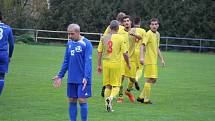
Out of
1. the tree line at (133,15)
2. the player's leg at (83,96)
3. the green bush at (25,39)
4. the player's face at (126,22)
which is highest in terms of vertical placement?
the tree line at (133,15)

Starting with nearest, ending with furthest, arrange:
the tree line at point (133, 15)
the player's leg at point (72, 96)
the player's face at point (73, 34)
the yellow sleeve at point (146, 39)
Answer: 1. the player's face at point (73, 34)
2. the player's leg at point (72, 96)
3. the yellow sleeve at point (146, 39)
4. the tree line at point (133, 15)

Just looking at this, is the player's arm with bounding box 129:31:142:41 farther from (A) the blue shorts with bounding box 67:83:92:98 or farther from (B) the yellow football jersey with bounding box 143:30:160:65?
(A) the blue shorts with bounding box 67:83:92:98

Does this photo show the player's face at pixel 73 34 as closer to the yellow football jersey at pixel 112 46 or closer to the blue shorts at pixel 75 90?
the blue shorts at pixel 75 90

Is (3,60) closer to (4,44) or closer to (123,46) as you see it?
(4,44)

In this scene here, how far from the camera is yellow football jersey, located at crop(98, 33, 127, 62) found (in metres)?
13.1

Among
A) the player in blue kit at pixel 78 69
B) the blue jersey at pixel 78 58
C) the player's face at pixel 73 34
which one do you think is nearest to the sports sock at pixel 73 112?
the player in blue kit at pixel 78 69

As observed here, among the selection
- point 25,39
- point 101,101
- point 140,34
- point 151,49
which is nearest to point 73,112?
Answer: point 101,101

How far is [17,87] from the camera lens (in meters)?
16.7

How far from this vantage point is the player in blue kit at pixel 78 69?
33.4 feet

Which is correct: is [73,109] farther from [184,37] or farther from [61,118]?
[184,37]

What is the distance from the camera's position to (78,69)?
10406 millimetres

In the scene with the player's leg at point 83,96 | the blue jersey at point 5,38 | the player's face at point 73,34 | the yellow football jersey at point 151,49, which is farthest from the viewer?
the yellow football jersey at point 151,49

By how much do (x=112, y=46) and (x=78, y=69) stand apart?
282cm

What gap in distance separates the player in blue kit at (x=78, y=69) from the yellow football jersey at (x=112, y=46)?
8.81ft
